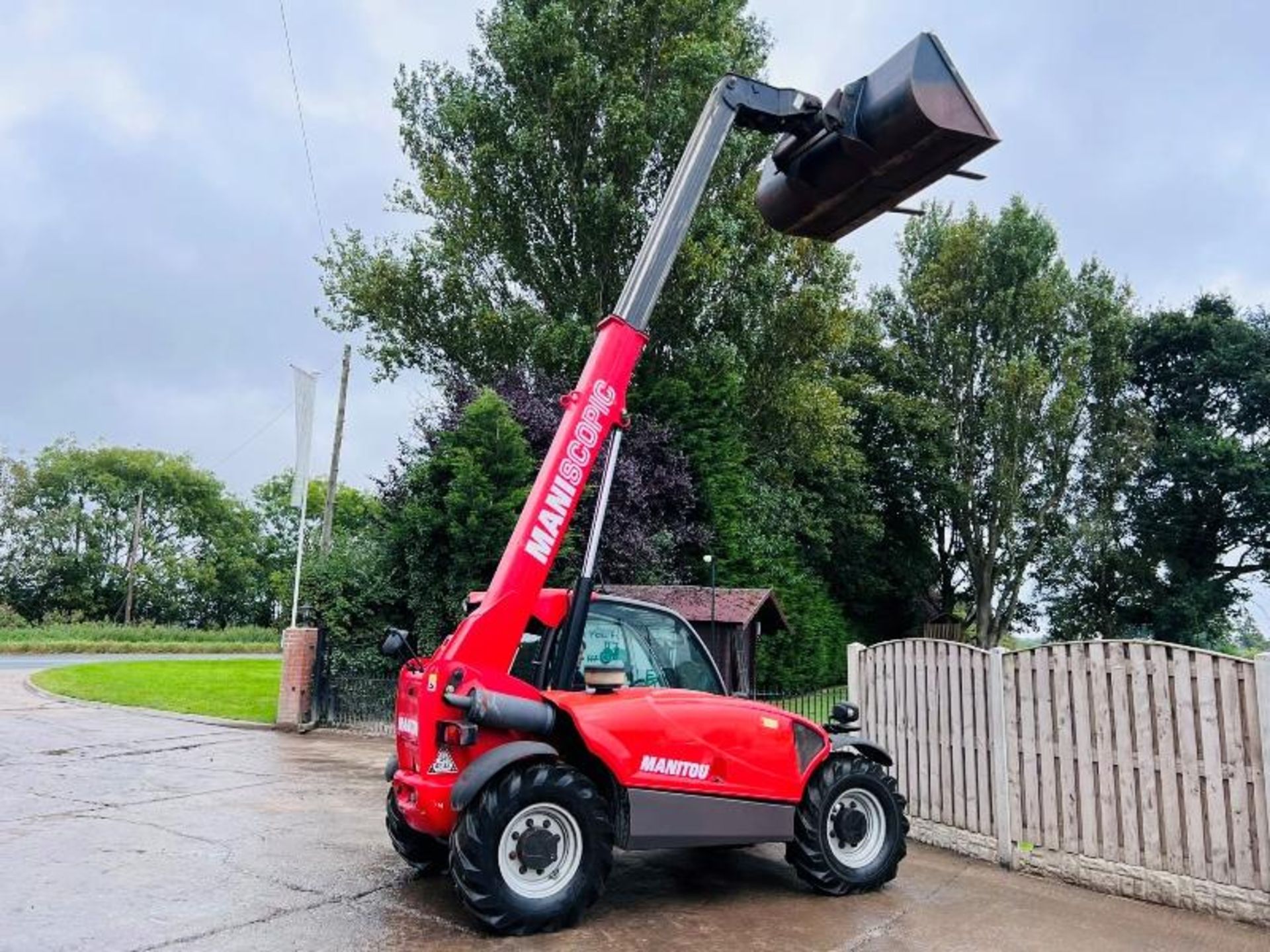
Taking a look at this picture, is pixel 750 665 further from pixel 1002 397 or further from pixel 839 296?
pixel 1002 397

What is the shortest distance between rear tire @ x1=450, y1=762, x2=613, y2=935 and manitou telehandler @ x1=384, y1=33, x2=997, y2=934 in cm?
1

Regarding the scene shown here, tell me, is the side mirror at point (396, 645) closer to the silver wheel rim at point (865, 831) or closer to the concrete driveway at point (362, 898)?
the concrete driveway at point (362, 898)

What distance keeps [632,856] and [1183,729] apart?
12.6ft

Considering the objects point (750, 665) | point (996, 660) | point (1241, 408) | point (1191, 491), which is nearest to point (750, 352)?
point (750, 665)

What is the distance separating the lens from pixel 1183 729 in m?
5.71

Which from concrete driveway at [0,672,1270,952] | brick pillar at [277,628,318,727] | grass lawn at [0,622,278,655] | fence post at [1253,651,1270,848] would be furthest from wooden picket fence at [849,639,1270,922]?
grass lawn at [0,622,278,655]

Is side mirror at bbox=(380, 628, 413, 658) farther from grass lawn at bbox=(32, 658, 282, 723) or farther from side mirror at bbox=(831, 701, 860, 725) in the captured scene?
grass lawn at bbox=(32, 658, 282, 723)

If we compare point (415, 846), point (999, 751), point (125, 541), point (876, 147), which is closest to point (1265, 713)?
point (999, 751)

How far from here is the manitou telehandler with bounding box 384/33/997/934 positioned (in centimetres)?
497

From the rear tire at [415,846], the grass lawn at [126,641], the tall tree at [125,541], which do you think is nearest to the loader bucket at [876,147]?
the rear tire at [415,846]

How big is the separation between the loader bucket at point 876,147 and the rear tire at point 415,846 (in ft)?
15.8

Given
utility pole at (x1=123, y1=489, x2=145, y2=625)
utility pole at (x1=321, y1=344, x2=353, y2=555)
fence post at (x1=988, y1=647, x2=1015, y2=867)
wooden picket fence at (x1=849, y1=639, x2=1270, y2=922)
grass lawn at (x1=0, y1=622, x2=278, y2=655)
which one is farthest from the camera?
utility pole at (x1=123, y1=489, x2=145, y2=625)

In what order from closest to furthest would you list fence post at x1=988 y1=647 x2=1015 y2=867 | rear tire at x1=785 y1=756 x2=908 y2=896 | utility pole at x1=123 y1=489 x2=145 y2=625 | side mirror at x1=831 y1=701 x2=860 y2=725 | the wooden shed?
rear tire at x1=785 y1=756 x2=908 y2=896
side mirror at x1=831 y1=701 x2=860 y2=725
fence post at x1=988 y1=647 x2=1015 y2=867
the wooden shed
utility pole at x1=123 y1=489 x2=145 y2=625

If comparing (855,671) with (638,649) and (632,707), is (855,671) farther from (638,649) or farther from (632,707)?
(632,707)
